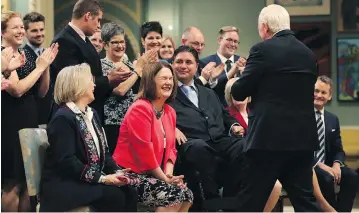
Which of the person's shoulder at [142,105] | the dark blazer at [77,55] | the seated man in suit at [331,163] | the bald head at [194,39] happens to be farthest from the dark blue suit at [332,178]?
the dark blazer at [77,55]

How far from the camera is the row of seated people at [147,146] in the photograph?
380cm

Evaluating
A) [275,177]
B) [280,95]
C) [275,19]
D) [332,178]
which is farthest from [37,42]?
[332,178]

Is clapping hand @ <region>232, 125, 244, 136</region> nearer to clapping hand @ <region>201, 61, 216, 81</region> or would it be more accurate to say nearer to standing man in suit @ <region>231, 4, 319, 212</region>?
clapping hand @ <region>201, 61, 216, 81</region>

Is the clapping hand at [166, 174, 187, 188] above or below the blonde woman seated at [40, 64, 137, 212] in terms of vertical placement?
below

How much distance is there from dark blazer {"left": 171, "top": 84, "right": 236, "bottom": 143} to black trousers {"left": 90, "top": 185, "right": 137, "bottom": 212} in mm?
954

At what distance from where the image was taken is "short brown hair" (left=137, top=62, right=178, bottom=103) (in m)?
4.42

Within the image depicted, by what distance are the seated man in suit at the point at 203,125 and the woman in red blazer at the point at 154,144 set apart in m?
0.24

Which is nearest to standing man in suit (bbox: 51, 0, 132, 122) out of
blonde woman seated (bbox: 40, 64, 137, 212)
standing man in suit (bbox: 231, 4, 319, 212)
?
blonde woman seated (bbox: 40, 64, 137, 212)

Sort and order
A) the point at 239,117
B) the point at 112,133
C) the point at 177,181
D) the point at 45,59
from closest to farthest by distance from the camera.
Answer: the point at 177,181, the point at 45,59, the point at 112,133, the point at 239,117

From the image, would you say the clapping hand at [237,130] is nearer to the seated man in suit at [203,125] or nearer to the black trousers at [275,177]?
the seated man in suit at [203,125]

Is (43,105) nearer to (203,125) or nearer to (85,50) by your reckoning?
(85,50)

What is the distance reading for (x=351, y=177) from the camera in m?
5.18

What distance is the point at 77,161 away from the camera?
379cm

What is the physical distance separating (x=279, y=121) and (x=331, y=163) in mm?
1632
